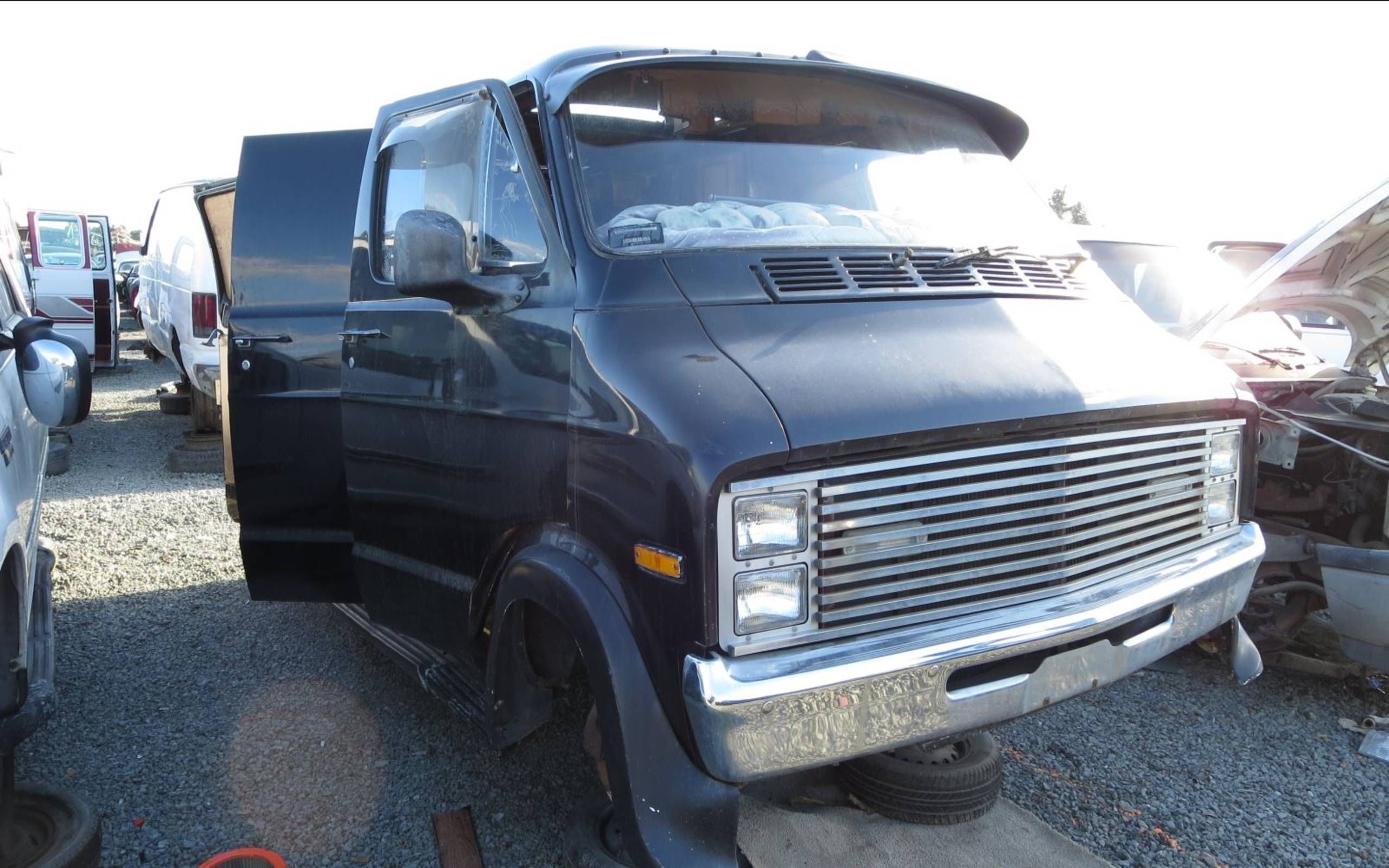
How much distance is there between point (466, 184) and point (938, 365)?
5.43 feet

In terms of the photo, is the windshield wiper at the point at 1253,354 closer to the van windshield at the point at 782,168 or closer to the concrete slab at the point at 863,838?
the van windshield at the point at 782,168

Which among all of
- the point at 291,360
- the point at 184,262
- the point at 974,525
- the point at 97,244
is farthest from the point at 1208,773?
the point at 97,244

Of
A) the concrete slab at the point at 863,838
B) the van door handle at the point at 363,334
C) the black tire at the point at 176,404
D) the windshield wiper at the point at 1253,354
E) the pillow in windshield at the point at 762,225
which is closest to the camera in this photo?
the pillow in windshield at the point at 762,225

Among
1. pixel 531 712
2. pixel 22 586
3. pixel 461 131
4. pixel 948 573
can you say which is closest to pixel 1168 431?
pixel 948 573

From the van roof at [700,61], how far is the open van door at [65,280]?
1173 cm

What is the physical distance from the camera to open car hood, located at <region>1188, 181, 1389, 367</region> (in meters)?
4.15

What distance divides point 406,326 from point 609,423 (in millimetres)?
1292

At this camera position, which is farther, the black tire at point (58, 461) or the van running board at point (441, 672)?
the black tire at point (58, 461)

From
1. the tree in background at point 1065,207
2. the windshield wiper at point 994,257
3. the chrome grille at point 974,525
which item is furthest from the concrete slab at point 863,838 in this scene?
the tree in background at point 1065,207

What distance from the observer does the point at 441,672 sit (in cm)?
354

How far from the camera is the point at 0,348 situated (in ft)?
10.8

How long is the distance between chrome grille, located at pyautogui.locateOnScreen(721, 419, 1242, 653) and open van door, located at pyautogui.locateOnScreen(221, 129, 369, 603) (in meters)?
2.52

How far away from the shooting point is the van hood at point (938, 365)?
237cm

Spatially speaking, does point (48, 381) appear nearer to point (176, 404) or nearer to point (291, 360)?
point (291, 360)
